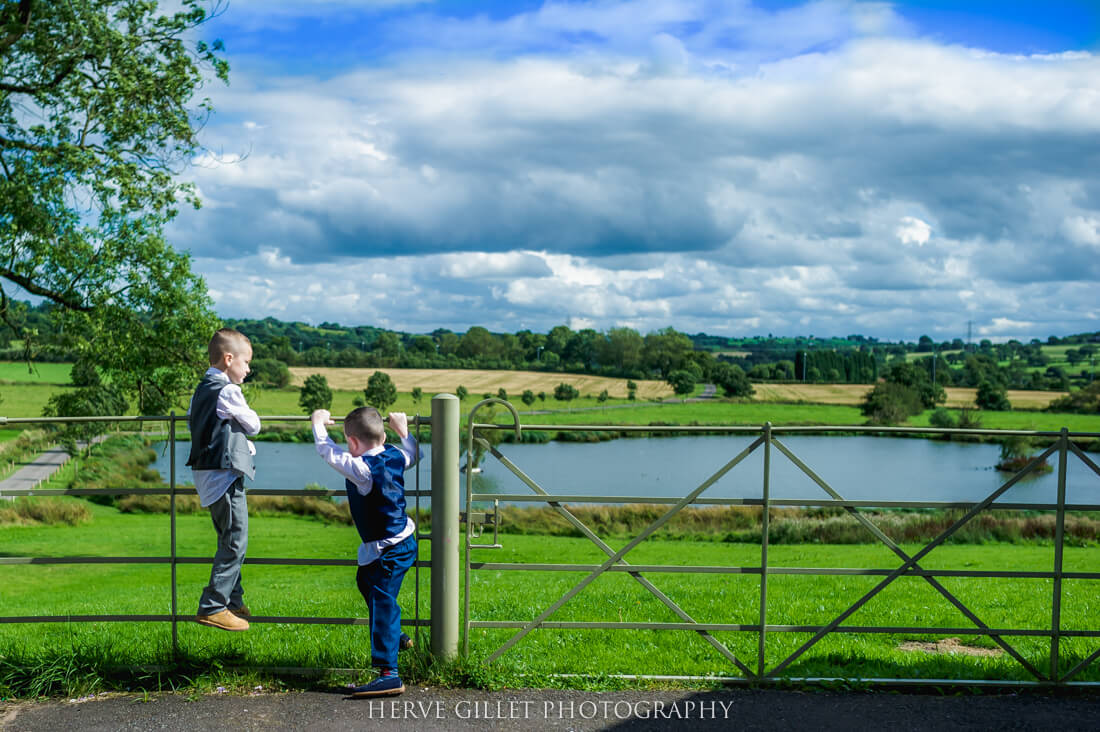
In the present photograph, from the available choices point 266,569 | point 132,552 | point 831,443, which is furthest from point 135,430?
point 831,443

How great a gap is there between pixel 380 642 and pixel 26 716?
6.44 feet

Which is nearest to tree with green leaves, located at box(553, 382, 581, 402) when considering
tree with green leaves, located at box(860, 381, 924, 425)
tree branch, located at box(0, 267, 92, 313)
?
tree with green leaves, located at box(860, 381, 924, 425)

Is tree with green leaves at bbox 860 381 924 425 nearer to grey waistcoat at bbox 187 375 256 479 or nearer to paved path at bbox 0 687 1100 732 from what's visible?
paved path at bbox 0 687 1100 732

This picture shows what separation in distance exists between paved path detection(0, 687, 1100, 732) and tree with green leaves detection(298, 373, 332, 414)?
59.8 meters

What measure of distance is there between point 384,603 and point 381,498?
2.01ft

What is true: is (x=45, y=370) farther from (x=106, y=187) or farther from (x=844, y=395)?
(x=844, y=395)

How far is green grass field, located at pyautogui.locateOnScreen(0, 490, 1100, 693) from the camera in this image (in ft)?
18.3

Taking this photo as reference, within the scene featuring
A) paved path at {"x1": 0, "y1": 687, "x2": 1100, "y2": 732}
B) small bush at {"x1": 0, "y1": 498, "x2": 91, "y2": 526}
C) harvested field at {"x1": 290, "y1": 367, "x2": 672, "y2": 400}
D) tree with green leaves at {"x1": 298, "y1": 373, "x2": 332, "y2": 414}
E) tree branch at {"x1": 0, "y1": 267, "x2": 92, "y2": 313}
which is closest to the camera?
paved path at {"x1": 0, "y1": 687, "x2": 1100, "y2": 732}

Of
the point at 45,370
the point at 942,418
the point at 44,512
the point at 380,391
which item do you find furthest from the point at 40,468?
the point at 942,418

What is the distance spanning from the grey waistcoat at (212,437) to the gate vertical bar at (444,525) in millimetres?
1073

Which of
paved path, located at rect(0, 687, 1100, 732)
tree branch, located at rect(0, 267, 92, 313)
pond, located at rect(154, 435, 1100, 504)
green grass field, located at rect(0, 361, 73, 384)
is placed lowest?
pond, located at rect(154, 435, 1100, 504)

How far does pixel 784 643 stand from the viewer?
6.93 m

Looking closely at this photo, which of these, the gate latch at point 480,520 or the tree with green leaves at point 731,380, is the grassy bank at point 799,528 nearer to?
the gate latch at point 480,520

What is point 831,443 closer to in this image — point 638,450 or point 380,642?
point 638,450
